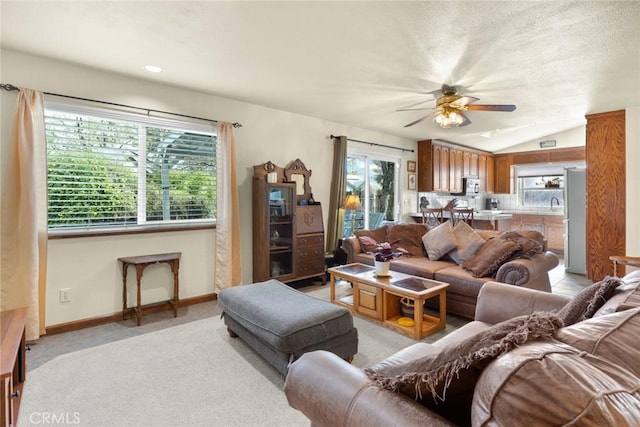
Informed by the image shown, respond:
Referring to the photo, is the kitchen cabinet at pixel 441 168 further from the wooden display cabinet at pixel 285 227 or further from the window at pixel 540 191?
the wooden display cabinet at pixel 285 227

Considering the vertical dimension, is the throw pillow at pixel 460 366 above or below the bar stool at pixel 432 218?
below

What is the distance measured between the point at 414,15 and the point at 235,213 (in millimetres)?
2814

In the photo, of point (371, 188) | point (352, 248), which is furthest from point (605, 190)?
point (352, 248)

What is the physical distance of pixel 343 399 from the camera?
942 millimetres

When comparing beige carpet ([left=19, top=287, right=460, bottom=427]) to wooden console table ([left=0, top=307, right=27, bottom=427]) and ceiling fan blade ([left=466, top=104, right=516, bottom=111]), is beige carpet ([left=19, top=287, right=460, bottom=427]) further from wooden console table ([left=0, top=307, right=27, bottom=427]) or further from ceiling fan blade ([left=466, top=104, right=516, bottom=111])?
ceiling fan blade ([left=466, top=104, right=516, bottom=111])

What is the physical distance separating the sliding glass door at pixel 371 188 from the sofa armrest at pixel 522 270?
2812mm

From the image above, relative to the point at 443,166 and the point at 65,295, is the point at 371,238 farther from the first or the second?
the point at 65,295

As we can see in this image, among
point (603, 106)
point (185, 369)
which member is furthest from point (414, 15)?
point (603, 106)

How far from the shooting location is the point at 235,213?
3953 mm

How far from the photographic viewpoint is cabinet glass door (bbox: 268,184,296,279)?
13.6 ft

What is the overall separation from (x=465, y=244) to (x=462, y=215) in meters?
2.16

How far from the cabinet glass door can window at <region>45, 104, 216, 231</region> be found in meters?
0.79

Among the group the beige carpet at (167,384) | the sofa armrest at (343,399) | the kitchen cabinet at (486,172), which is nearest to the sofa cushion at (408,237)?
the beige carpet at (167,384)

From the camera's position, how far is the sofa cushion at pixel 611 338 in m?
0.80
